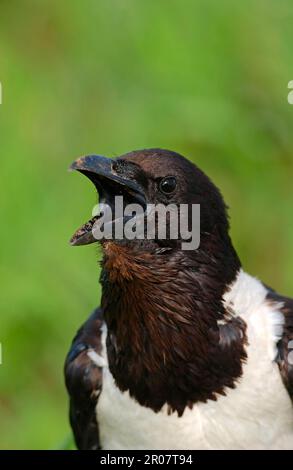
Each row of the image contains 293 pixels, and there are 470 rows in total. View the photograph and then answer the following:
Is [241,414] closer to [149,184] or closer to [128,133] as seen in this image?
[149,184]

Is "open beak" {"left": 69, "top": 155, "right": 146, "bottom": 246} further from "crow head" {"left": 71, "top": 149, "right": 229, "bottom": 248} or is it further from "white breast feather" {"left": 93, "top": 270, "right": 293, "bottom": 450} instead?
"white breast feather" {"left": 93, "top": 270, "right": 293, "bottom": 450}

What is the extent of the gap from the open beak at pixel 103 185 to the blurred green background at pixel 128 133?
2.76 metres

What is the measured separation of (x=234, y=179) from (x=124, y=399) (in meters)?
3.52

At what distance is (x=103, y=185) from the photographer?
5730 millimetres

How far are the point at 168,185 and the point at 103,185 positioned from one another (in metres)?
0.28

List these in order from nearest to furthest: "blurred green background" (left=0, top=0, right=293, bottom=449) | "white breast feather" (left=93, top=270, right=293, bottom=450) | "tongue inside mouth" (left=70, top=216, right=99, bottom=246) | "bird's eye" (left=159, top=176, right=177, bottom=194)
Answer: "tongue inside mouth" (left=70, top=216, right=99, bottom=246)
"bird's eye" (left=159, top=176, right=177, bottom=194)
"white breast feather" (left=93, top=270, right=293, bottom=450)
"blurred green background" (left=0, top=0, right=293, bottom=449)

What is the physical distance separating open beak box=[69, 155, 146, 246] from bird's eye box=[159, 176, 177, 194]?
0.29ft

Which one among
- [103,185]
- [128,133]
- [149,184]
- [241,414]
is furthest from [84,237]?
[128,133]

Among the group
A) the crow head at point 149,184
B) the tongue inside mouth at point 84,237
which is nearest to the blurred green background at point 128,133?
the crow head at point 149,184

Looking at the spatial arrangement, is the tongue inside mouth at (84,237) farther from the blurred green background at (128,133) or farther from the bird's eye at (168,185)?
the blurred green background at (128,133)

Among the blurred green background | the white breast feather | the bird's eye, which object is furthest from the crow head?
the blurred green background

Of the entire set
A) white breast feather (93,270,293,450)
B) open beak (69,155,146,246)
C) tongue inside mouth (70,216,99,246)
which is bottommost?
white breast feather (93,270,293,450)

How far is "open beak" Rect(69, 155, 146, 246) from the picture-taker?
5.55 metres

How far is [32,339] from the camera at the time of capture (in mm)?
8562
